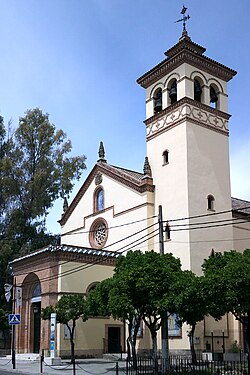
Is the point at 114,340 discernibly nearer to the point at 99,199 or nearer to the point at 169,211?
the point at 169,211

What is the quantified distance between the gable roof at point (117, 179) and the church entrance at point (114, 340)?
926 cm

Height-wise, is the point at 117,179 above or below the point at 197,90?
below

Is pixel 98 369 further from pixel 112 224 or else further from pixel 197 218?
pixel 112 224

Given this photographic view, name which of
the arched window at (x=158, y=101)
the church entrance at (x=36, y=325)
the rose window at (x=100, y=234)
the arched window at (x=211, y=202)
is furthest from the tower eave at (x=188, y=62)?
the church entrance at (x=36, y=325)

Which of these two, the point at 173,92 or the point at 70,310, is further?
the point at 173,92

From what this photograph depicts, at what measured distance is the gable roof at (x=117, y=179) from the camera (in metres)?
34.3

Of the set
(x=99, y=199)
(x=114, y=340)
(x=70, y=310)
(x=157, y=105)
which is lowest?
(x=114, y=340)

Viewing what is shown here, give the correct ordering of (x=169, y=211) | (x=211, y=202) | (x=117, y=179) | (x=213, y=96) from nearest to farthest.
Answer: (x=169, y=211) → (x=211, y=202) → (x=213, y=96) → (x=117, y=179)

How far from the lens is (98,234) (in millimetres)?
38906

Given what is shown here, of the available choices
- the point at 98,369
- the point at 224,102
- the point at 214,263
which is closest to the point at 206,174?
the point at 224,102

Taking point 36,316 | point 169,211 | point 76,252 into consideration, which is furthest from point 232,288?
point 36,316

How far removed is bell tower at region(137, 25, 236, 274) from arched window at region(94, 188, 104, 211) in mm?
5550

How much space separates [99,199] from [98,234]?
268cm

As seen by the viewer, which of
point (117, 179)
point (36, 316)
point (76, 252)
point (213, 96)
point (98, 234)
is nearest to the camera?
point (76, 252)
